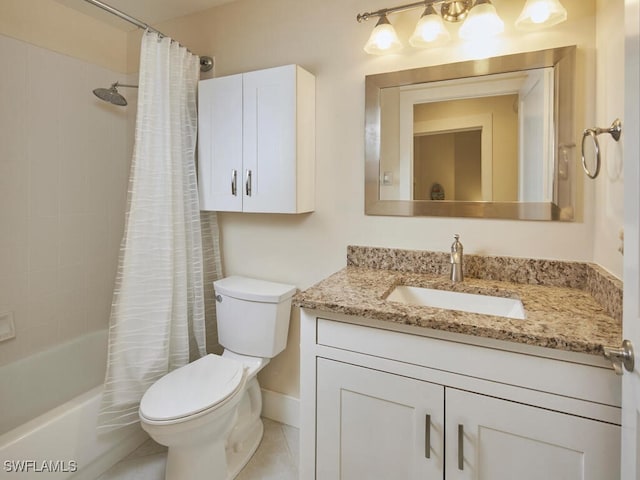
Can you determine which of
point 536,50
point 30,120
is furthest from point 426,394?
point 30,120

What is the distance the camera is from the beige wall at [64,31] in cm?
176

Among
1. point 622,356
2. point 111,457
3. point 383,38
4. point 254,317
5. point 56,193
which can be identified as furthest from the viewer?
point 56,193

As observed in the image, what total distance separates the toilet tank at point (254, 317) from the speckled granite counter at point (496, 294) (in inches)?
15.8

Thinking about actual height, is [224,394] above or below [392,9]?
below

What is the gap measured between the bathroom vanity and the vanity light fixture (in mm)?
924

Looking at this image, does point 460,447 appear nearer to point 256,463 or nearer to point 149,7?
point 256,463

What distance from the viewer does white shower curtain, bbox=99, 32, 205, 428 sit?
1586mm

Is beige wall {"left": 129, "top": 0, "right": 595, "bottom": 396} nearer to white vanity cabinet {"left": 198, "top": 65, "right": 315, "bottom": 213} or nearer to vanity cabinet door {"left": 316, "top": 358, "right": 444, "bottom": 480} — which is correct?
white vanity cabinet {"left": 198, "top": 65, "right": 315, "bottom": 213}

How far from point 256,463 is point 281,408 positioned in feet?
1.08

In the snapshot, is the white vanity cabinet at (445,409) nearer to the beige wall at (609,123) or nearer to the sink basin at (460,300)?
the sink basin at (460,300)

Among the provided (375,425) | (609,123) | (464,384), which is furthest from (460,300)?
(609,123)

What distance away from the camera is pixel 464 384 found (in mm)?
990

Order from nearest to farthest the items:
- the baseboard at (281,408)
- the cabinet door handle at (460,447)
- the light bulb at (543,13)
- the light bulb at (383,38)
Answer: the cabinet door handle at (460,447), the light bulb at (543,13), the light bulb at (383,38), the baseboard at (281,408)

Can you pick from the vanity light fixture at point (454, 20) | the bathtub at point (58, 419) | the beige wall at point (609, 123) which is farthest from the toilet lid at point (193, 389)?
the vanity light fixture at point (454, 20)
